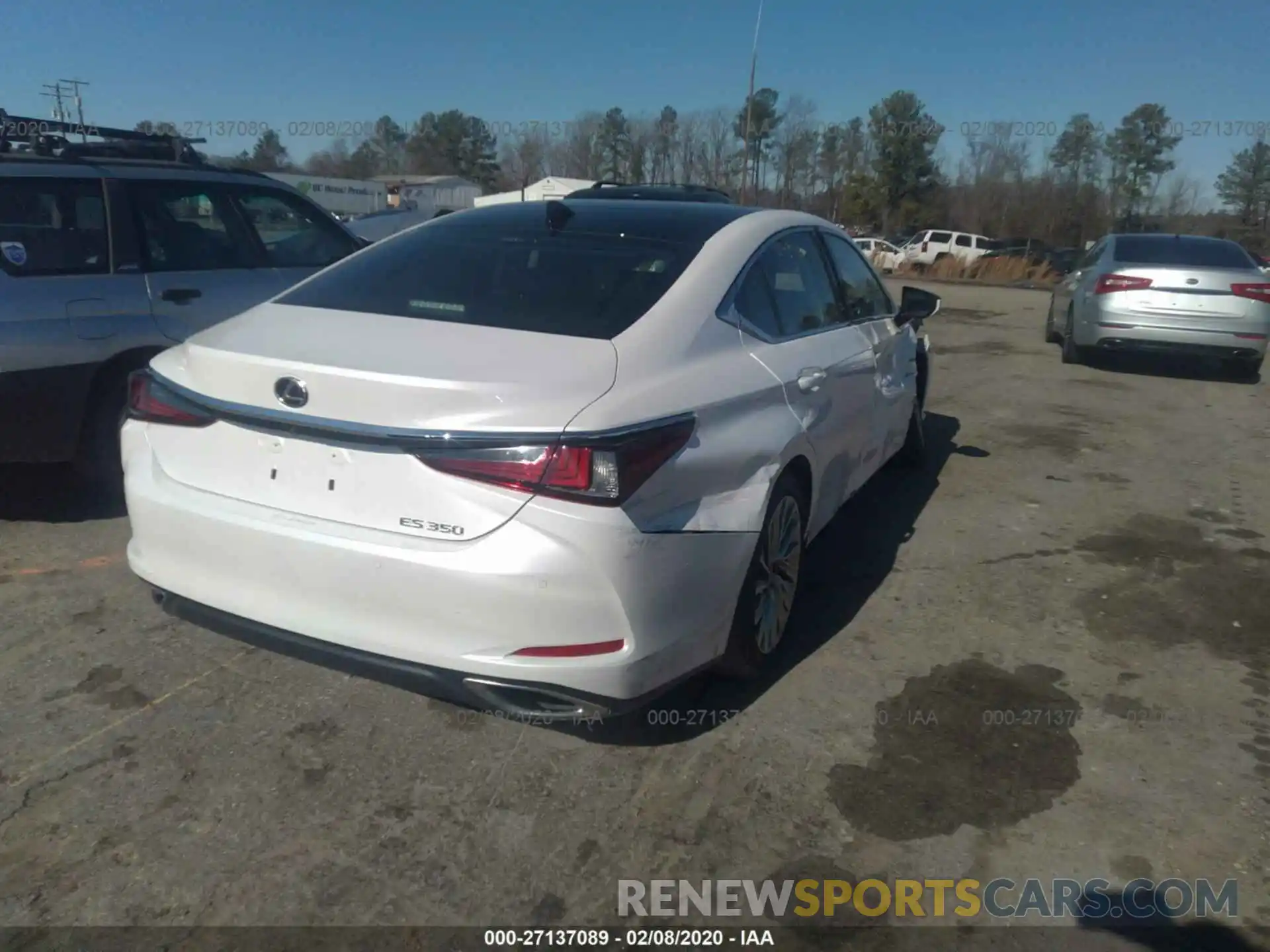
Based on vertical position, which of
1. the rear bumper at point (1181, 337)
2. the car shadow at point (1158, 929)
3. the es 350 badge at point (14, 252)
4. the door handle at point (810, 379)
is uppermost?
the es 350 badge at point (14, 252)

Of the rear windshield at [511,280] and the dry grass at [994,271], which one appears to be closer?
the rear windshield at [511,280]

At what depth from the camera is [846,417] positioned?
4230 mm

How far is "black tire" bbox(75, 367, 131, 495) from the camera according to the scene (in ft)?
16.0

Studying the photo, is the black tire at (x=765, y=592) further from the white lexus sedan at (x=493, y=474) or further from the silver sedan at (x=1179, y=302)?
the silver sedan at (x=1179, y=302)

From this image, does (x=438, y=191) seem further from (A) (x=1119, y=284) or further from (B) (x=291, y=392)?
(B) (x=291, y=392)

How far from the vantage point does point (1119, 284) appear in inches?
400

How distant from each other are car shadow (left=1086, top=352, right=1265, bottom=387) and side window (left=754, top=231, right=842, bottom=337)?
7.78m

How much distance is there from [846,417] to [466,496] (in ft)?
6.92

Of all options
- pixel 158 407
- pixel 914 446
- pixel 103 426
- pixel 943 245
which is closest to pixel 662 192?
pixel 914 446

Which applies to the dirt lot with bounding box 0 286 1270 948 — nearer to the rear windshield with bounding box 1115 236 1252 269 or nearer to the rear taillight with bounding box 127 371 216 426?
the rear taillight with bounding box 127 371 216 426

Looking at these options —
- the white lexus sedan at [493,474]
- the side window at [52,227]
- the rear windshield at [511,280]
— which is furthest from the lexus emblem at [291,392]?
the side window at [52,227]

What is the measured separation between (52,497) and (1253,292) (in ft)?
33.2

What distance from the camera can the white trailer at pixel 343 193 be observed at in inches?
1731

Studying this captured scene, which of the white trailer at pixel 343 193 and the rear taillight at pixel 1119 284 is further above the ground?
the rear taillight at pixel 1119 284
